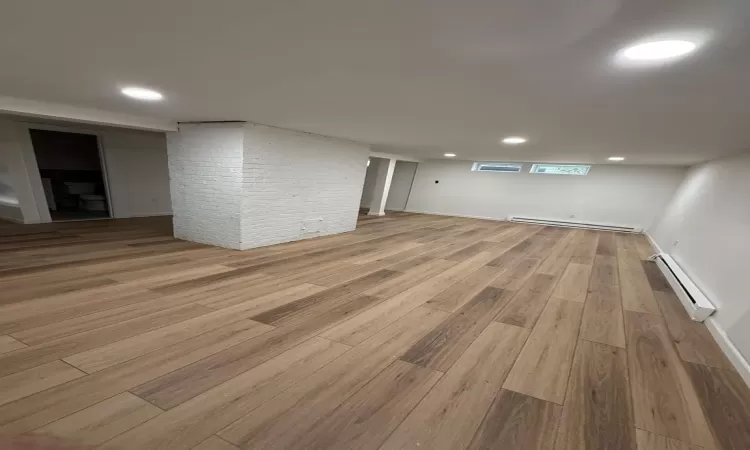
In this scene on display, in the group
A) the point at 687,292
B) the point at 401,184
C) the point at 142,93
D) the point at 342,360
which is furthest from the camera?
the point at 401,184

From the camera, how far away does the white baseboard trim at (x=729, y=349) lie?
6.17 feet

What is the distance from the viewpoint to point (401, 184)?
1128 centimetres

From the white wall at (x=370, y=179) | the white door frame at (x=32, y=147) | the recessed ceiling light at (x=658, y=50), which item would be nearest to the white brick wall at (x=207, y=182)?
the white door frame at (x=32, y=147)

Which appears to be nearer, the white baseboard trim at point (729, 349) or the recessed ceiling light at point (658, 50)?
the recessed ceiling light at point (658, 50)

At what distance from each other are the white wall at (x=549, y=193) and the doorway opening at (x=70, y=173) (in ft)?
29.3

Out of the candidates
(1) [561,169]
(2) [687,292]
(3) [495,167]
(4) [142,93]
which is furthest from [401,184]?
(4) [142,93]

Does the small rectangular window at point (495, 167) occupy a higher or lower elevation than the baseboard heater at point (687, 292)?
higher

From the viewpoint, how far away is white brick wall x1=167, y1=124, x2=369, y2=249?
4.04 metres

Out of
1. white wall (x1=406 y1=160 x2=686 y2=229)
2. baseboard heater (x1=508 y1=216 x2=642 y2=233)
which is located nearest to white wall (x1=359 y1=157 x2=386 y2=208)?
white wall (x1=406 y1=160 x2=686 y2=229)

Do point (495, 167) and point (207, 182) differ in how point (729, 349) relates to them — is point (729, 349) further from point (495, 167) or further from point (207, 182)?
point (495, 167)

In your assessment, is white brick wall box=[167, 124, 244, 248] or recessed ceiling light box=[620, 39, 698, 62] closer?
recessed ceiling light box=[620, 39, 698, 62]

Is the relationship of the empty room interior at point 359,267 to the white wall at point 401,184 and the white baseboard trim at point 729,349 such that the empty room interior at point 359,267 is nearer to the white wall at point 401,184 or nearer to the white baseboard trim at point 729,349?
the white baseboard trim at point 729,349

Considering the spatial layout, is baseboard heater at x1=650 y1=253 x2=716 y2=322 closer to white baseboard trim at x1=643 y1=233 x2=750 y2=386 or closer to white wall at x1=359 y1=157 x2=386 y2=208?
white baseboard trim at x1=643 y1=233 x2=750 y2=386

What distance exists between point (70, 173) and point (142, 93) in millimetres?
7113
